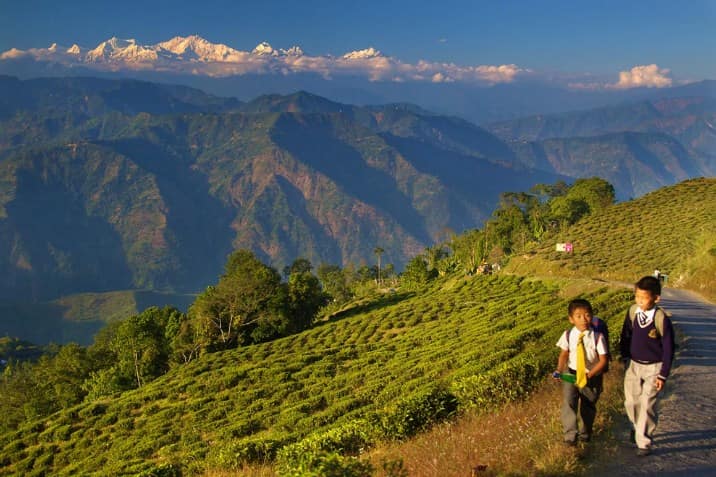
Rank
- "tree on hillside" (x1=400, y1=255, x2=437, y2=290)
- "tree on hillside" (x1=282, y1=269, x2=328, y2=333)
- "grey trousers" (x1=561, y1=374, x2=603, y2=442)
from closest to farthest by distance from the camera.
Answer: "grey trousers" (x1=561, y1=374, x2=603, y2=442)
"tree on hillside" (x1=282, y1=269, x2=328, y2=333)
"tree on hillside" (x1=400, y1=255, x2=437, y2=290)

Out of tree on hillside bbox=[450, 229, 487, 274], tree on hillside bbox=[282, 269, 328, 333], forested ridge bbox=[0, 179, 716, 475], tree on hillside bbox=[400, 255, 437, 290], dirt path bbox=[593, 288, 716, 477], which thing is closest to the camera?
dirt path bbox=[593, 288, 716, 477]

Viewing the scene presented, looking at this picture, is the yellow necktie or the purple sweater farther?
the yellow necktie

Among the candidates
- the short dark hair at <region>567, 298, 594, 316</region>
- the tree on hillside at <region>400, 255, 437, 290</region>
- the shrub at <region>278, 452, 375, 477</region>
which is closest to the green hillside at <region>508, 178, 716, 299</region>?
the short dark hair at <region>567, 298, 594, 316</region>

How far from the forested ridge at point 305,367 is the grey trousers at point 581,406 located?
326 cm

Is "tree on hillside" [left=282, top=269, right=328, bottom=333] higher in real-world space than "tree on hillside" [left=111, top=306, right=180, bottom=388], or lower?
higher

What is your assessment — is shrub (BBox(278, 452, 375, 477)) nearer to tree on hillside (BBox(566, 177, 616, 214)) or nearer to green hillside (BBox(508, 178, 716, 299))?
green hillside (BBox(508, 178, 716, 299))

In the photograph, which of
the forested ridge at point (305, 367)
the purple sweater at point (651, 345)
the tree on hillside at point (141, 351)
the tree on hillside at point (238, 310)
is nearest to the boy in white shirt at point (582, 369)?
the purple sweater at point (651, 345)

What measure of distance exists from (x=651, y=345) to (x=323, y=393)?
23067mm

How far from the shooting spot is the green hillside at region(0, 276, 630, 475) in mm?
13539

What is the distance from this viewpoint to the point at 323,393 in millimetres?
30188

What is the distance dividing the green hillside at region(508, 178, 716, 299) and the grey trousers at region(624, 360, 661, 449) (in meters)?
32.6

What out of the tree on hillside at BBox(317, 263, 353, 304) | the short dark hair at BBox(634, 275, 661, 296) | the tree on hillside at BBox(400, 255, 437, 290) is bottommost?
the tree on hillside at BBox(317, 263, 353, 304)

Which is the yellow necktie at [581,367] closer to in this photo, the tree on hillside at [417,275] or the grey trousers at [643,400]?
the grey trousers at [643,400]

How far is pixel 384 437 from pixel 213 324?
60952 mm
